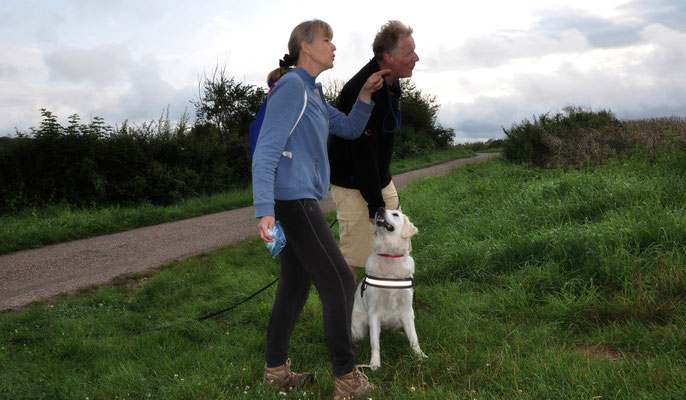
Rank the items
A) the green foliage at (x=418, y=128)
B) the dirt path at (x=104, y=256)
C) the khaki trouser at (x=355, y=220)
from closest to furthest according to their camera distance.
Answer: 1. the khaki trouser at (x=355, y=220)
2. the dirt path at (x=104, y=256)
3. the green foliage at (x=418, y=128)

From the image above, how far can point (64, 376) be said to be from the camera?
11.8 feet

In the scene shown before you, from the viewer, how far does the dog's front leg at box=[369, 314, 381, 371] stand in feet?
11.6

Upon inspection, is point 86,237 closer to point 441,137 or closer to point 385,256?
point 385,256

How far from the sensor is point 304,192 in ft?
8.97

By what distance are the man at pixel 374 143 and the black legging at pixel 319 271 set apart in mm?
817

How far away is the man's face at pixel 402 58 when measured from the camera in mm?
3594

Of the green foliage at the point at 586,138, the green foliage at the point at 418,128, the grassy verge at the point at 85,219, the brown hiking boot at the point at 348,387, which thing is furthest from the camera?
the green foliage at the point at 418,128

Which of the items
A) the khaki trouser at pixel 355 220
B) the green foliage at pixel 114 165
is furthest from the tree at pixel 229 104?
the khaki trouser at pixel 355 220

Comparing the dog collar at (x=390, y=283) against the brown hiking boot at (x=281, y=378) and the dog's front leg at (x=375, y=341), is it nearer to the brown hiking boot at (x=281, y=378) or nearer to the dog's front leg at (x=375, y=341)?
the dog's front leg at (x=375, y=341)

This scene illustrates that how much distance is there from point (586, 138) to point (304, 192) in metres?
10.8

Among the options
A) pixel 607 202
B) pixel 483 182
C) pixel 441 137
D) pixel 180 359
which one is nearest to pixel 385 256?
pixel 180 359

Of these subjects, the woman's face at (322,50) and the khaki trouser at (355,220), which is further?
the khaki trouser at (355,220)

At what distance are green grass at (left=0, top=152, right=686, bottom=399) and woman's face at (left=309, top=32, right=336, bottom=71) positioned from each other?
211 centimetres

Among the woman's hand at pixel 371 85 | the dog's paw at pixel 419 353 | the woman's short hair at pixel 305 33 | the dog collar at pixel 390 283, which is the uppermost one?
the woman's short hair at pixel 305 33
